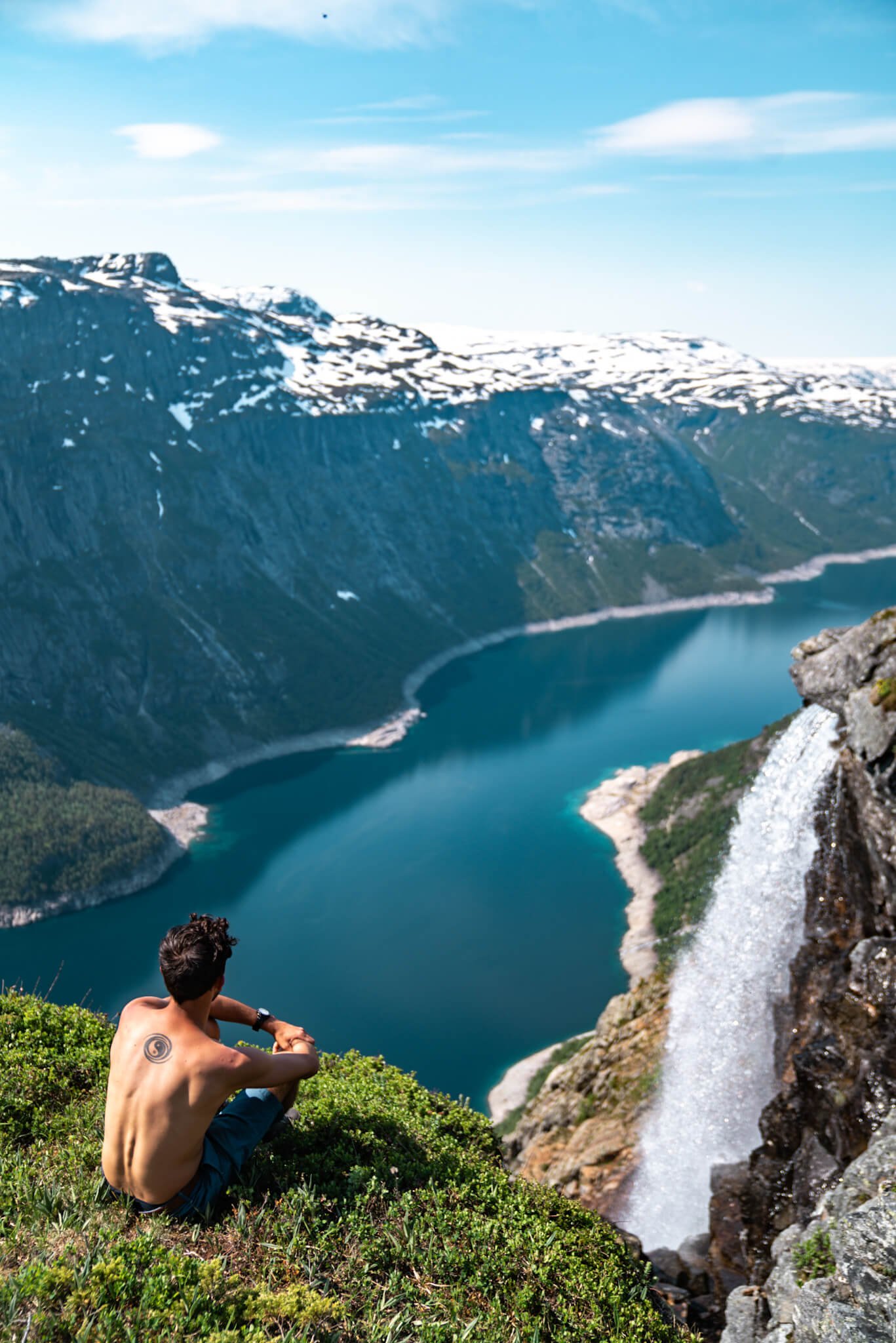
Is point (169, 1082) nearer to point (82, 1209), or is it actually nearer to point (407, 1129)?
point (82, 1209)

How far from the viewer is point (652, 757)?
19388 cm

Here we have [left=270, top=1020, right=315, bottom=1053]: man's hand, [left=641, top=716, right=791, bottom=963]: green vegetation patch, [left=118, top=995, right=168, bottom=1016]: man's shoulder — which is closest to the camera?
[left=118, top=995, right=168, bottom=1016]: man's shoulder

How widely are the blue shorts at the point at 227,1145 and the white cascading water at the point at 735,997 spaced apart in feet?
68.0

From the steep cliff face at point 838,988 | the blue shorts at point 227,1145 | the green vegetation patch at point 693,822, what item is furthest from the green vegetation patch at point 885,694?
the green vegetation patch at point 693,822

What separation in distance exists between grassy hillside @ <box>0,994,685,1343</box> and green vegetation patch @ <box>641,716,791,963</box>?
100865 mm

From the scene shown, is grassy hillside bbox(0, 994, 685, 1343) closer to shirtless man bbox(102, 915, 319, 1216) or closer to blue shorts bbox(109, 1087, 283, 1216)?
blue shorts bbox(109, 1087, 283, 1216)

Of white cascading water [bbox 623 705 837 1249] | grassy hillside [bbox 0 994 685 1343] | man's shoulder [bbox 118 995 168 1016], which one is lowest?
white cascading water [bbox 623 705 837 1249]

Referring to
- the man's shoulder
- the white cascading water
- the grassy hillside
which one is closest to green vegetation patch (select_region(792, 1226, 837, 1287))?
the grassy hillside

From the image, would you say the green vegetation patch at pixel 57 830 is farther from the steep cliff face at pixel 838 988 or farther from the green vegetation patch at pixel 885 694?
the green vegetation patch at pixel 885 694

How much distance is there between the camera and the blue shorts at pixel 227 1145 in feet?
34.1

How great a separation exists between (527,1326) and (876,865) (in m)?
23.5

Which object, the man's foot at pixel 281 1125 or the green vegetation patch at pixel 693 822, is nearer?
the man's foot at pixel 281 1125

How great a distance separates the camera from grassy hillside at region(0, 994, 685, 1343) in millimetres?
8859

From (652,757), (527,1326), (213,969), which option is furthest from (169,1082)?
(652,757)
